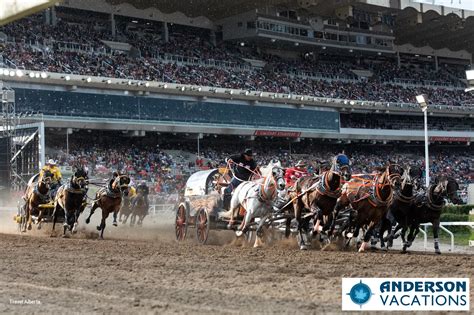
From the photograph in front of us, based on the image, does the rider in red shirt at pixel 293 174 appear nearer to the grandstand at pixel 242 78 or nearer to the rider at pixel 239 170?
the rider at pixel 239 170

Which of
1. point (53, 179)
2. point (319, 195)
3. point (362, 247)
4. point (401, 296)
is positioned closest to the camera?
point (401, 296)

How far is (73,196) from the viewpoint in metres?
17.1

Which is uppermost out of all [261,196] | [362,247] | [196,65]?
[196,65]

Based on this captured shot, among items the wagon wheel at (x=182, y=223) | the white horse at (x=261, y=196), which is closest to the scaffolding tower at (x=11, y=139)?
the wagon wheel at (x=182, y=223)

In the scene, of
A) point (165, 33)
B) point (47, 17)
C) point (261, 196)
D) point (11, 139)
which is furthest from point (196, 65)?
point (261, 196)

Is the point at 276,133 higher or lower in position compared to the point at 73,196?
higher

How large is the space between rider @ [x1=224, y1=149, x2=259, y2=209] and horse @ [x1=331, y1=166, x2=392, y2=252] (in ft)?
8.07

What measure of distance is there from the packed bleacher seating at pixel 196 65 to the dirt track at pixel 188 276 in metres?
25.4

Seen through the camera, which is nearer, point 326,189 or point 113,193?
point 326,189

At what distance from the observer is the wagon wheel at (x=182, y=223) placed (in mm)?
16641

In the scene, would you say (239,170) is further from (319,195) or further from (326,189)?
(326,189)

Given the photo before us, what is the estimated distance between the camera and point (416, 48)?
6238 cm

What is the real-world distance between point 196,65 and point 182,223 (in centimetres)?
3010

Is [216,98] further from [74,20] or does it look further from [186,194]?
[186,194]
